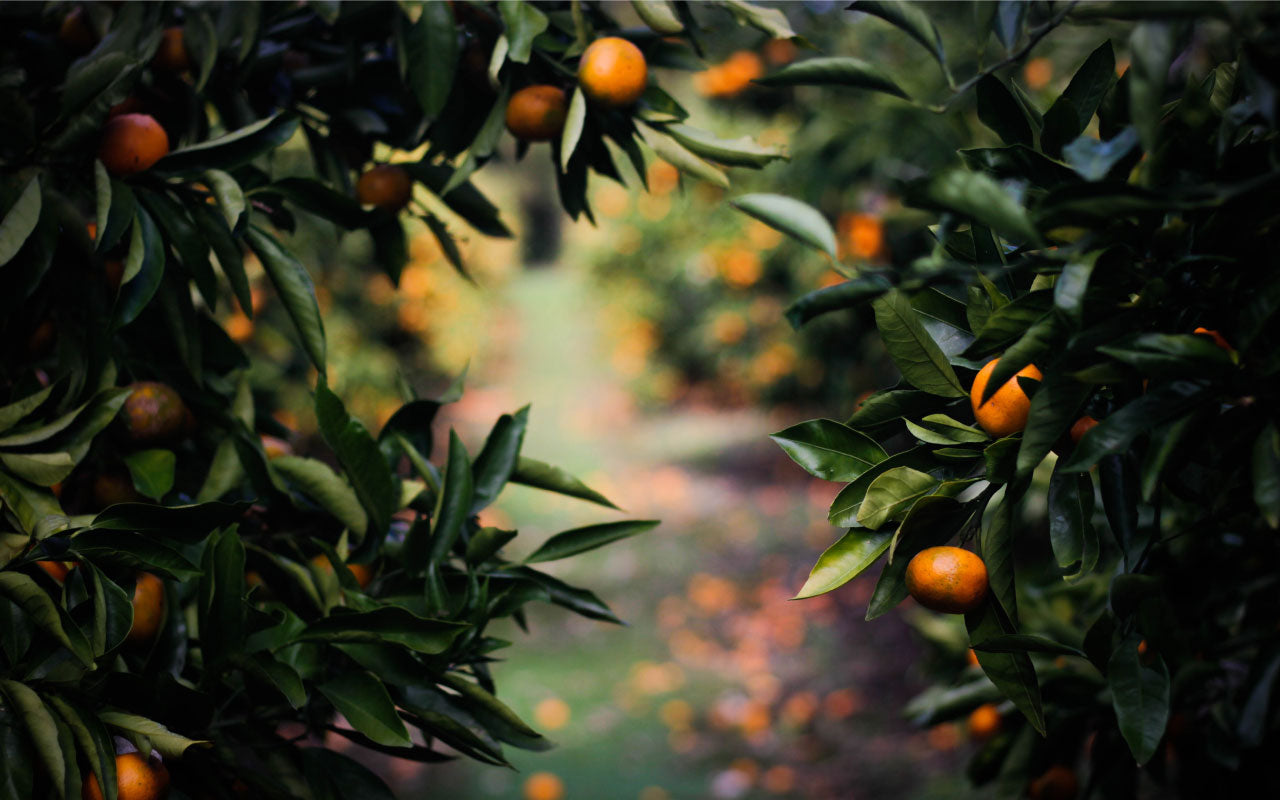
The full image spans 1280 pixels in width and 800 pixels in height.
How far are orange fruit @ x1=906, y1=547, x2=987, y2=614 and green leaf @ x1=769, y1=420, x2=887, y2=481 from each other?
9 cm

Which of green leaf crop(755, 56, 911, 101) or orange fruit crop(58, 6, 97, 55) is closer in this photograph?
green leaf crop(755, 56, 911, 101)

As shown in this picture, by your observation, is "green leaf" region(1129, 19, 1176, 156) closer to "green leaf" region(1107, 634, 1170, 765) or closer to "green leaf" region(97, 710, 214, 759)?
"green leaf" region(1107, 634, 1170, 765)

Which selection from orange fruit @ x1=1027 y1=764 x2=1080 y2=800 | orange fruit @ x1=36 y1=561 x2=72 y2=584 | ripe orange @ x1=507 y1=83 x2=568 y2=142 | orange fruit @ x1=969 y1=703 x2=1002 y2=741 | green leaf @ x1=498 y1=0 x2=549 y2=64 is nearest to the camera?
orange fruit @ x1=36 y1=561 x2=72 y2=584

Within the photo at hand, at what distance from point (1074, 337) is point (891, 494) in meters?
0.17

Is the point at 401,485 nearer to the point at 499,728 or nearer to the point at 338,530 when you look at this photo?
the point at 338,530

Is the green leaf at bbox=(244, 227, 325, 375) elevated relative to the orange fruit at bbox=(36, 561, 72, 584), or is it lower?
A: elevated

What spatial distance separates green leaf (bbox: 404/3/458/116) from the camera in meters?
0.94

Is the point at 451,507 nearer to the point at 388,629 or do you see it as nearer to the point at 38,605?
the point at 388,629

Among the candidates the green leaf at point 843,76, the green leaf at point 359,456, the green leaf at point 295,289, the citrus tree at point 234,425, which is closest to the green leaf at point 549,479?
the citrus tree at point 234,425

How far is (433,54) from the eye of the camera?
943mm

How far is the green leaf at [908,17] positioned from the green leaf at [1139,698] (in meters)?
0.52

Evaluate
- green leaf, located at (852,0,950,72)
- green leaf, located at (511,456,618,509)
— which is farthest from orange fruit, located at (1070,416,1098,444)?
green leaf, located at (511,456,618,509)

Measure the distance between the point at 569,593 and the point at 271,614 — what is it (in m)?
0.30

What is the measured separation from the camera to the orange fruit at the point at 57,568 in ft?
2.59
